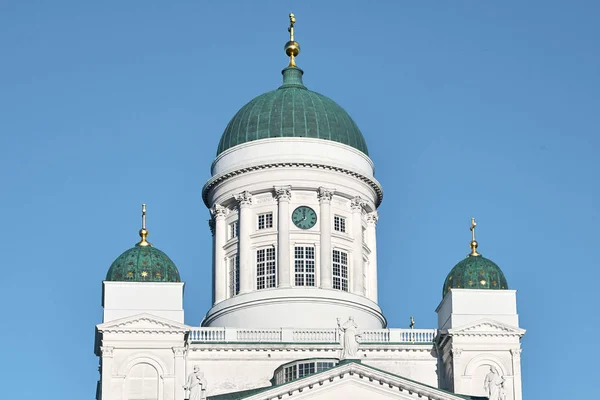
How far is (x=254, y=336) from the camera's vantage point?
94.4 meters

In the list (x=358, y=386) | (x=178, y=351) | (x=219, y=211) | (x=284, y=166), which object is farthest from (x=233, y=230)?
(x=358, y=386)

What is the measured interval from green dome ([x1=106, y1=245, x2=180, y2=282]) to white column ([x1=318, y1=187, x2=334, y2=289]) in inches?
315

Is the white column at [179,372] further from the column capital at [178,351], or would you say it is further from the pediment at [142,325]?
the pediment at [142,325]

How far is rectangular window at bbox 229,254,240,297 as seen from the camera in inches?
3883

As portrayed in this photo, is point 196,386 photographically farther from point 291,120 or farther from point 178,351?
point 291,120

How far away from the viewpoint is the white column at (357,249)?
323ft

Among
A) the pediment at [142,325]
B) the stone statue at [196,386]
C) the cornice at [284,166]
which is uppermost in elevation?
the cornice at [284,166]

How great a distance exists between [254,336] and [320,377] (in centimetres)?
1063

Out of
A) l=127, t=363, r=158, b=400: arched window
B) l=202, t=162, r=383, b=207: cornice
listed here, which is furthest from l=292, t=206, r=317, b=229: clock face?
l=127, t=363, r=158, b=400: arched window

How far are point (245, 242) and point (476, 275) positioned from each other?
1214cm

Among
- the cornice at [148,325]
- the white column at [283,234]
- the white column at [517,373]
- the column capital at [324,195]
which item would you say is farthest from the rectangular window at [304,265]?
the white column at [517,373]

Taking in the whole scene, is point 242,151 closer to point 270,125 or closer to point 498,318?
point 270,125

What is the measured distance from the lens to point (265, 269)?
322 feet

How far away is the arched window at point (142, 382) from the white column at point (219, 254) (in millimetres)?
10060
